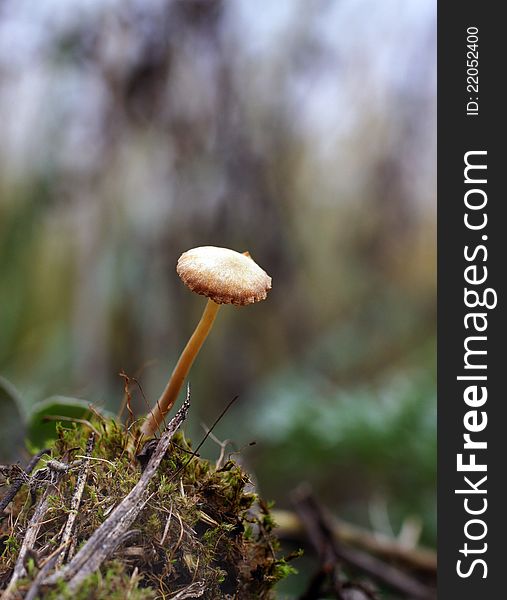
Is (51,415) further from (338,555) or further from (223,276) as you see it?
(338,555)

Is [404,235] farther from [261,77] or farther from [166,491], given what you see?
[166,491]

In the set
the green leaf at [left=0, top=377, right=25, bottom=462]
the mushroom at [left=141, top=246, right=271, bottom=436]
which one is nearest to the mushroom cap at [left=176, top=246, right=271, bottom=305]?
the mushroom at [left=141, top=246, right=271, bottom=436]

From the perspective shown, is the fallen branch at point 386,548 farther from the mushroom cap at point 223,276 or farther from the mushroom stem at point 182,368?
the mushroom cap at point 223,276

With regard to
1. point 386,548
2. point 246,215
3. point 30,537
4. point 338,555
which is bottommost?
point 386,548

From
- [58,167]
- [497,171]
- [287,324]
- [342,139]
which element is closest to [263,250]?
[287,324]

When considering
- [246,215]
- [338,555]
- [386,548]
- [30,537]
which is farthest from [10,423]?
[246,215]

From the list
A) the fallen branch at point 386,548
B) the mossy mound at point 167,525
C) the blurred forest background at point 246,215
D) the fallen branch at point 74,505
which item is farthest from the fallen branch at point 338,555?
the blurred forest background at point 246,215
